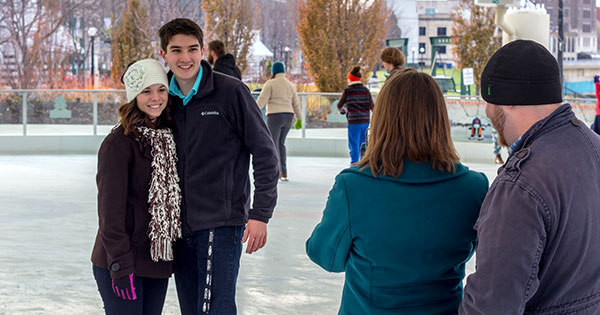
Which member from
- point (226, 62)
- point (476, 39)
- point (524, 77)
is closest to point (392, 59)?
point (226, 62)

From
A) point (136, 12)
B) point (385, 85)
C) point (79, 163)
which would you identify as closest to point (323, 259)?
point (385, 85)

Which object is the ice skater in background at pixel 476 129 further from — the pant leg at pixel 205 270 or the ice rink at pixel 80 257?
the pant leg at pixel 205 270

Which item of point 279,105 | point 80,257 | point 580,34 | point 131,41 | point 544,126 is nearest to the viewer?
point 544,126

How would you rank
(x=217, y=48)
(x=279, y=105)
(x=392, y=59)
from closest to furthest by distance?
(x=392, y=59)
(x=217, y=48)
(x=279, y=105)

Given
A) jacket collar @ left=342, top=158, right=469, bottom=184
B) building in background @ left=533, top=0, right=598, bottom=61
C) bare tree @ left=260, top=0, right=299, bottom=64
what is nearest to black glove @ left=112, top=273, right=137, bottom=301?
jacket collar @ left=342, top=158, right=469, bottom=184

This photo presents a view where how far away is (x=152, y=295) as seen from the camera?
2.93m

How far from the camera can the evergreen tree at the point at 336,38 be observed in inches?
842

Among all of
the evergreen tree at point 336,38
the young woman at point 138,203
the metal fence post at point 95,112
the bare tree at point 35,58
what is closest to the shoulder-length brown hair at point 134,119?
the young woman at point 138,203

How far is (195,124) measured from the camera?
3.02 meters

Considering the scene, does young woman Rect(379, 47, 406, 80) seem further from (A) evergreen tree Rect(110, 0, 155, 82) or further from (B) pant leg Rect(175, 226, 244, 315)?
(A) evergreen tree Rect(110, 0, 155, 82)

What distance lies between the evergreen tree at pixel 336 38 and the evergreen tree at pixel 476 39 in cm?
399

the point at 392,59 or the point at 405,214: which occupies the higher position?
the point at 392,59

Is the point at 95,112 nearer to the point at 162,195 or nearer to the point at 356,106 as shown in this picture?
the point at 356,106

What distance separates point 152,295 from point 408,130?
1.29 meters
